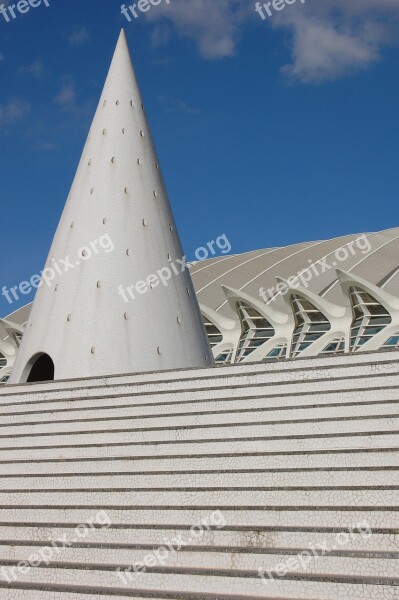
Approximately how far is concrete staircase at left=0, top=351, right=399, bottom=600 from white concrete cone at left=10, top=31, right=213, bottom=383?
2687 millimetres

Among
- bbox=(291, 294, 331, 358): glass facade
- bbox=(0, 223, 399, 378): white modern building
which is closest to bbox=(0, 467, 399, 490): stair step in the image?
bbox=(0, 223, 399, 378): white modern building

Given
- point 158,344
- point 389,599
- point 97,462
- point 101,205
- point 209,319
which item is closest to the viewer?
point 389,599

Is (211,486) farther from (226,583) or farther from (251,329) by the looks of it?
(251,329)

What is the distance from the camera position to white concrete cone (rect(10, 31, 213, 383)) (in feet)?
42.5

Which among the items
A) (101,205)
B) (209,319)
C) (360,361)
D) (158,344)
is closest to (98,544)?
(360,361)

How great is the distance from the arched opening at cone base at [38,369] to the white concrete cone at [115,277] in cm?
3

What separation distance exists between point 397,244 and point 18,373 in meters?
19.1

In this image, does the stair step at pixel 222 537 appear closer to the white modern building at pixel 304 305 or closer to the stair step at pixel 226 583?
the stair step at pixel 226 583

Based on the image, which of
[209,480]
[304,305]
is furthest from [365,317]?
[209,480]

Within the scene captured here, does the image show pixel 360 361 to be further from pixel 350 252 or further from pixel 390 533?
pixel 350 252

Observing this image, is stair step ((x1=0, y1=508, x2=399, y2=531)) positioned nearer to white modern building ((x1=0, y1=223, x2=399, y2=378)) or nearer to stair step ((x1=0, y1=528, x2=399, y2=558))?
stair step ((x1=0, y1=528, x2=399, y2=558))

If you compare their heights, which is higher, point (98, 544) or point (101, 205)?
point (101, 205)

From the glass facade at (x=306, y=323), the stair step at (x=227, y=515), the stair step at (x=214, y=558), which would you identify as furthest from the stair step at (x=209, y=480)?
the glass facade at (x=306, y=323)

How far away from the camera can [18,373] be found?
534 inches
